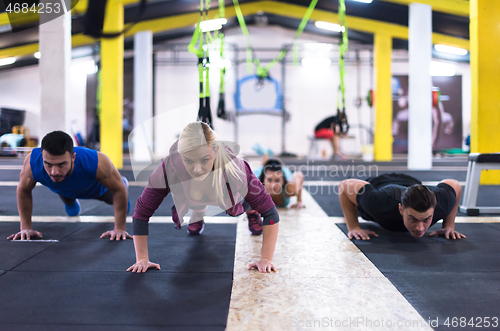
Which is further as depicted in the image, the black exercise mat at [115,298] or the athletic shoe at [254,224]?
the athletic shoe at [254,224]

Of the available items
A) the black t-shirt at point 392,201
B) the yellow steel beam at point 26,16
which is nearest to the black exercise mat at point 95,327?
the black t-shirt at point 392,201

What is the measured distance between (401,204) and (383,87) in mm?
8203

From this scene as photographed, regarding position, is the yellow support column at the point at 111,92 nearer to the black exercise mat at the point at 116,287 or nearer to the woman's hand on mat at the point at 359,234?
the black exercise mat at the point at 116,287

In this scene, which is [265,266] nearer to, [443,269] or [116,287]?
[116,287]

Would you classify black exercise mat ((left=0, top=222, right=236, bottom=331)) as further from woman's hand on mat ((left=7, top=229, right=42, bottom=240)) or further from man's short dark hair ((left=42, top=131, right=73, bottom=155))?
man's short dark hair ((left=42, top=131, right=73, bottom=155))

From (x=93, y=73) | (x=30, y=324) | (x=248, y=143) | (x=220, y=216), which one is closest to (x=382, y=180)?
(x=220, y=216)

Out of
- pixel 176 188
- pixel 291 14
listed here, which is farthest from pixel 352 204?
pixel 291 14

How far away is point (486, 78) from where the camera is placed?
4.87 meters

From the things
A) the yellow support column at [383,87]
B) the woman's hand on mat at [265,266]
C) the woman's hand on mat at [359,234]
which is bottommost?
the woman's hand on mat at [265,266]

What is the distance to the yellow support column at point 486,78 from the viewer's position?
486 cm

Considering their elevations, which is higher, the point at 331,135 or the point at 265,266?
the point at 331,135

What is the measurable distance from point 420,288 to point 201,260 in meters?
1.05

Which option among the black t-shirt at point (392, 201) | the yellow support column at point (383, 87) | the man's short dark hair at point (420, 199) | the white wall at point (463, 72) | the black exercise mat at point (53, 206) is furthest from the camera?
the white wall at point (463, 72)

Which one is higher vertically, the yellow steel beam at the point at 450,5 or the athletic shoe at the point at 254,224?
the yellow steel beam at the point at 450,5
